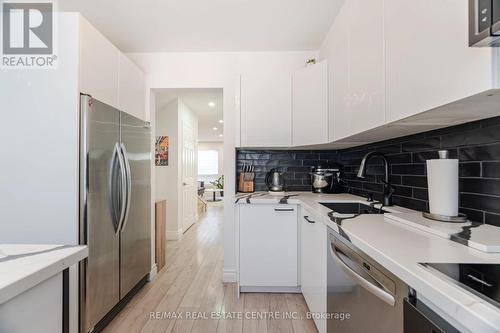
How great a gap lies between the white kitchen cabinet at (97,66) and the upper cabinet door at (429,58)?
5.94 ft

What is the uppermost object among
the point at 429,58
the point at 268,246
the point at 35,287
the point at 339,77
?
the point at 339,77

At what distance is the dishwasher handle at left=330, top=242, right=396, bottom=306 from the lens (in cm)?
81

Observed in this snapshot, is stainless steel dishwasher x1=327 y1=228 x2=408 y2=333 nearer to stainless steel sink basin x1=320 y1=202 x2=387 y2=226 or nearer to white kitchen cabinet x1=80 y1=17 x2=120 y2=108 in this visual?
stainless steel sink basin x1=320 y1=202 x2=387 y2=226

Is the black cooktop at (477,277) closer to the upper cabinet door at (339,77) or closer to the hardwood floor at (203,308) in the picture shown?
the upper cabinet door at (339,77)

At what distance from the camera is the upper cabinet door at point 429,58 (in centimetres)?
74

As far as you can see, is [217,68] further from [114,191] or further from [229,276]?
[229,276]

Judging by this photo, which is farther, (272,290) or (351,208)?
(272,290)

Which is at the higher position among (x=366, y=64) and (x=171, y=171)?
(x=366, y=64)

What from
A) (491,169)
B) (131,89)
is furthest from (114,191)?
(491,169)

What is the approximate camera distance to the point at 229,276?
8.59ft

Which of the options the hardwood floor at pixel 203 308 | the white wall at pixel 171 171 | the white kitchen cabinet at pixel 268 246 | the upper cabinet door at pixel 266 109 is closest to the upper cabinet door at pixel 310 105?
the upper cabinet door at pixel 266 109

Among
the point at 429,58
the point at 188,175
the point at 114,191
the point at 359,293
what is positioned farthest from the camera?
the point at 188,175

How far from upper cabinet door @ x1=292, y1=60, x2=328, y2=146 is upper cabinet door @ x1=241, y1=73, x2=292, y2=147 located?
0.07 m

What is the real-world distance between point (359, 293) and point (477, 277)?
20.6 inches
